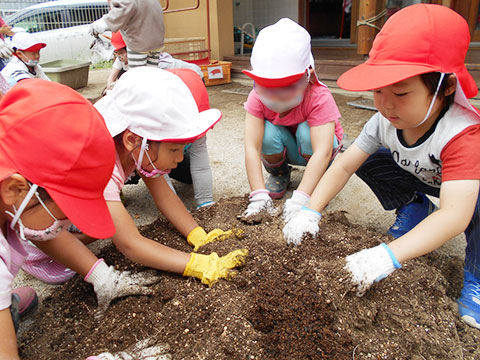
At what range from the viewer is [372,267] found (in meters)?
1.27

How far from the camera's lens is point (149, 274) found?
1.57 meters

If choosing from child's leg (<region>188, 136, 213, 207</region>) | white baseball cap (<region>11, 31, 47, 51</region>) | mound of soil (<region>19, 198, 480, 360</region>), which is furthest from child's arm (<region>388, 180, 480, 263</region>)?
white baseball cap (<region>11, 31, 47, 51</region>)

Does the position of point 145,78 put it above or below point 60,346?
above

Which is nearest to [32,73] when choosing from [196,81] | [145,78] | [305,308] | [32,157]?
[196,81]

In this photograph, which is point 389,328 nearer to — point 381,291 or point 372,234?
point 381,291

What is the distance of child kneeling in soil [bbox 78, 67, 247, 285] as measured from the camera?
137cm

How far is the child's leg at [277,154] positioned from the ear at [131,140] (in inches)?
37.5

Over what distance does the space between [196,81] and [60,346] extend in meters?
1.51

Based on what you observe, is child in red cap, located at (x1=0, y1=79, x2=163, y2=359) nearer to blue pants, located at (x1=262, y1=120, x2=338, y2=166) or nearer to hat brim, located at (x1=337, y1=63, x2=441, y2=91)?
hat brim, located at (x1=337, y1=63, x2=441, y2=91)

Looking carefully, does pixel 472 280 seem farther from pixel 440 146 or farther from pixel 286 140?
pixel 286 140

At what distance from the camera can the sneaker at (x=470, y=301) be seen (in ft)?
4.55

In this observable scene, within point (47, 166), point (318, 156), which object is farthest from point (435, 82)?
point (47, 166)

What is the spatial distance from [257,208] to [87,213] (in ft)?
3.50

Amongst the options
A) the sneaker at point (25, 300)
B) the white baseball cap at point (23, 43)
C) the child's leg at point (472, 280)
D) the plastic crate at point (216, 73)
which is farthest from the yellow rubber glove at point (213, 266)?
the plastic crate at point (216, 73)
